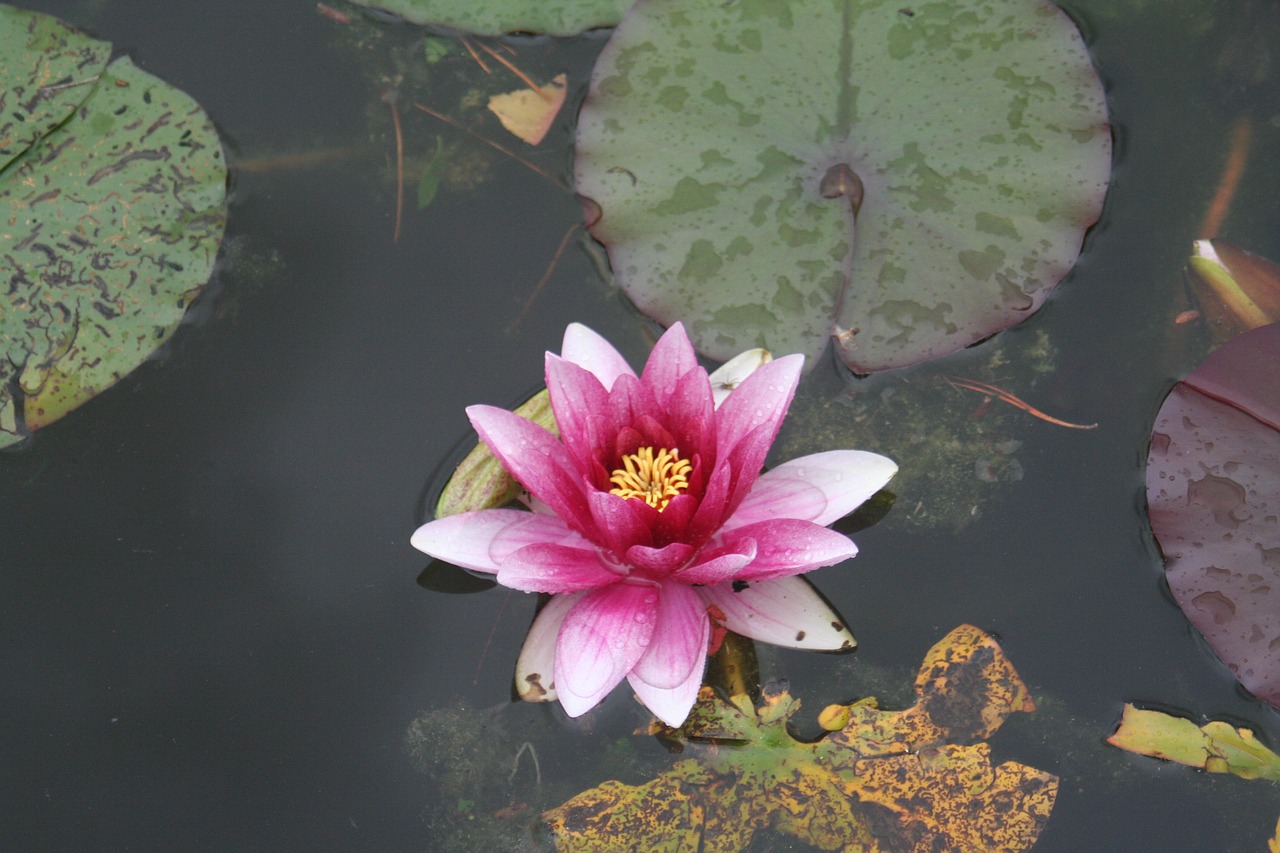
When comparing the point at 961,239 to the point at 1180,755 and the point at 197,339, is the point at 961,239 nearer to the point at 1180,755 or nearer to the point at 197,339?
the point at 1180,755

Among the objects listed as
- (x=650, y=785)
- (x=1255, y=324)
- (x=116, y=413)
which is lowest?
(x=650, y=785)

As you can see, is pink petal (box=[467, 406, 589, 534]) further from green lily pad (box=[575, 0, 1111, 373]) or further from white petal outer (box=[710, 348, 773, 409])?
green lily pad (box=[575, 0, 1111, 373])

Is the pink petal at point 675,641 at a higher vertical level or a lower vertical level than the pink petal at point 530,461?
lower

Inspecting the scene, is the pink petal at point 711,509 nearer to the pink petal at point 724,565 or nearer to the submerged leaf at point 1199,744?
the pink petal at point 724,565

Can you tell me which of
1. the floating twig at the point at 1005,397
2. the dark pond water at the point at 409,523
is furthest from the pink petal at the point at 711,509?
the floating twig at the point at 1005,397

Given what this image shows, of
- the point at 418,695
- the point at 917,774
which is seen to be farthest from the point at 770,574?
the point at 418,695

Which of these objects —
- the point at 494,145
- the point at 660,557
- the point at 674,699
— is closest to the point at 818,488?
the point at 660,557

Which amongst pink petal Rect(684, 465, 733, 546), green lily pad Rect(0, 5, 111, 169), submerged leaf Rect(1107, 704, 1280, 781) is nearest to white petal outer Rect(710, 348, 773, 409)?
pink petal Rect(684, 465, 733, 546)

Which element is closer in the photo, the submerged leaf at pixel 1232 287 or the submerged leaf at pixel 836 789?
the submerged leaf at pixel 836 789
